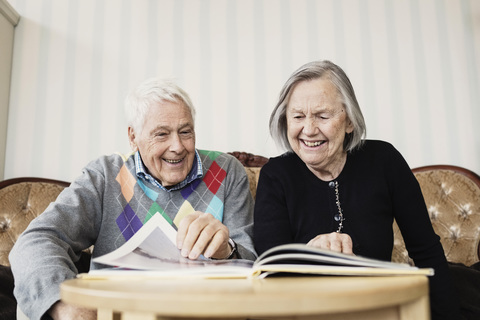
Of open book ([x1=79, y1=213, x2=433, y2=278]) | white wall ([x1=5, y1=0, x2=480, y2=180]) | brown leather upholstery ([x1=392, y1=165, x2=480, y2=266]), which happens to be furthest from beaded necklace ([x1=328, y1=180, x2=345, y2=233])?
white wall ([x1=5, y1=0, x2=480, y2=180])

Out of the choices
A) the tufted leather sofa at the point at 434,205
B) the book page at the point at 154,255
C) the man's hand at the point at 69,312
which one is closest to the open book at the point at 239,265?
the book page at the point at 154,255

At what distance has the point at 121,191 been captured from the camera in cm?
145

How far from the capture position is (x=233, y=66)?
8.32 feet

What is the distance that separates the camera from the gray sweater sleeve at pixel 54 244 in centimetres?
90

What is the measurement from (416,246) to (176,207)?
2.62 ft

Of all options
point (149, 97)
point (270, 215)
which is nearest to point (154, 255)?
point (270, 215)

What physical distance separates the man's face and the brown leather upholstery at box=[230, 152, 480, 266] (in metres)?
0.59

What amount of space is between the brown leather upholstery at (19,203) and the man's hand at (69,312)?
4.22ft

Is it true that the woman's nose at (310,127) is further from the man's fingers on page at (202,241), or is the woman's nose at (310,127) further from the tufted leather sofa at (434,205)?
the tufted leather sofa at (434,205)

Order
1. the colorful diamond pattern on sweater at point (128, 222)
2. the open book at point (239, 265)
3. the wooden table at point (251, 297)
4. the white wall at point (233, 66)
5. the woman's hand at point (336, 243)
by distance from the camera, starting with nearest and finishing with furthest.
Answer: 1. the wooden table at point (251, 297)
2. the open book at point (239, 265)
3. the woman's hand at point (336, 243)
4. the colorful diamond pattern on sweater at point (128, 222)
5. the white wall at point (233, 66)

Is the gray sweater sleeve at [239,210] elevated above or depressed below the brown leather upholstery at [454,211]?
above

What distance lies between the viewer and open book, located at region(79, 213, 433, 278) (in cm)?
63

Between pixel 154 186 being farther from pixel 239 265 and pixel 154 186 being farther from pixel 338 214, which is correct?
pixel 239 265

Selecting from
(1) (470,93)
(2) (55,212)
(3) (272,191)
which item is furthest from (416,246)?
(1) (470,93)
